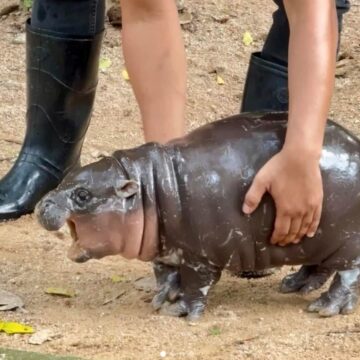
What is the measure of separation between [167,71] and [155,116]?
0.37 ft

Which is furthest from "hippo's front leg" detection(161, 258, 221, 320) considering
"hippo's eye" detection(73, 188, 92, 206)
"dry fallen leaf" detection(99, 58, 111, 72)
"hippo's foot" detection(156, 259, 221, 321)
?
"dry fallen leaf" detection(99, 58, 111, 72)

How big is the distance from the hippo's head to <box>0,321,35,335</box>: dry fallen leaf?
0.22 m

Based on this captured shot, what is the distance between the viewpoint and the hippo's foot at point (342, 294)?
2.39 metres

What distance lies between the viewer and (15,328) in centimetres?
239

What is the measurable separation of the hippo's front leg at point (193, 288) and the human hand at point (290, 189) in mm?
166

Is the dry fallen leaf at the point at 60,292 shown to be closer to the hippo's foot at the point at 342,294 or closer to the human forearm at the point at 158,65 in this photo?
the human forearm at the point at 158,65

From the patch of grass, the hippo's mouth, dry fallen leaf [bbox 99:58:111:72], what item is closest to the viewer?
the patch of grass

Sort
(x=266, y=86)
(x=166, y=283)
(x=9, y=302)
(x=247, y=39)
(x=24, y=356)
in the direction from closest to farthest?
(x=24, y=356), (x=166, y=283), (x=9, y=302), (x=266, y=86), (x=247, y=39)

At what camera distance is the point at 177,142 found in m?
2.35

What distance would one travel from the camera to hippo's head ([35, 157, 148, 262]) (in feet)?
7.45

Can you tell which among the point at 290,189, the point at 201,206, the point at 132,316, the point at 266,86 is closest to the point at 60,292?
the point at 132,316

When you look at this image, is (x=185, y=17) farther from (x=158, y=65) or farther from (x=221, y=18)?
(x=158, y=65)

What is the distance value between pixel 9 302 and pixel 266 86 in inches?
36.6

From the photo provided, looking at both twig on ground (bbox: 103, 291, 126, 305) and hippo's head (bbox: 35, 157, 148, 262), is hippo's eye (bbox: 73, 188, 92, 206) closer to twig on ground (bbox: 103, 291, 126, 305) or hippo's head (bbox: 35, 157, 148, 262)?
hippo's head (bbox: 35, 157, 148, 262)
